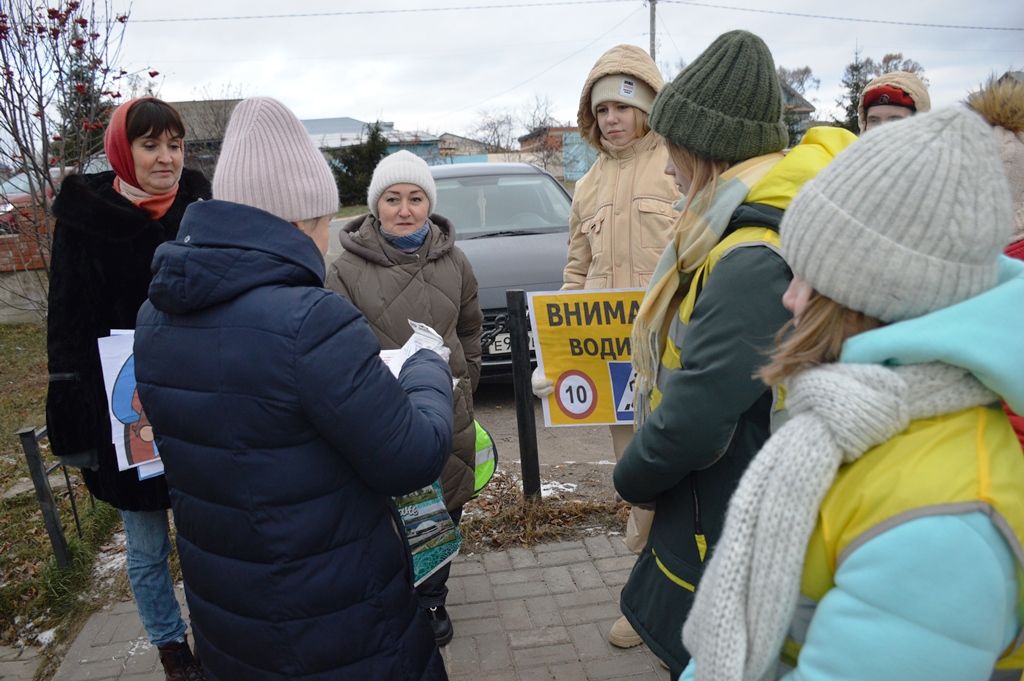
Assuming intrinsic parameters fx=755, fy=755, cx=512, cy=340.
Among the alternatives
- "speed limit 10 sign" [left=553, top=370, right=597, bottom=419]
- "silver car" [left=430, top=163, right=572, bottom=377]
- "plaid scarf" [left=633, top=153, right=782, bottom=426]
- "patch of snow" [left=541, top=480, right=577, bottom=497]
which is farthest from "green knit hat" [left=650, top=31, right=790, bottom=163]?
"silver car" [left=430, top=163, right=572, bottom=377]

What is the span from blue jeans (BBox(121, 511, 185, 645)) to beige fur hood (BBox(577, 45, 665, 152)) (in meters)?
2.45

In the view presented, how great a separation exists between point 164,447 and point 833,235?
1.49 metres

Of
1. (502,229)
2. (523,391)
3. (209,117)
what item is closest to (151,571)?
(523,391)

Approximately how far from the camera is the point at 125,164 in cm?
280

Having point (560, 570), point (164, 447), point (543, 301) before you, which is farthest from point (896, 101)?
point (164, 447)

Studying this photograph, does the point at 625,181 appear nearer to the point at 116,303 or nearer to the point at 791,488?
the point at 116,303

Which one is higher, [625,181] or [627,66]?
[627,66]

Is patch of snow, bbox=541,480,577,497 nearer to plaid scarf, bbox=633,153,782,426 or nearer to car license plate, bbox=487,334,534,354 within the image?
car license plate, bbox=487,334,534,354

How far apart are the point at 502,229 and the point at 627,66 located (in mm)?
3902

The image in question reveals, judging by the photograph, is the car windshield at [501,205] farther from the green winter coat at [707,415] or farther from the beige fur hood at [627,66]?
the green winter coat at [707,415]

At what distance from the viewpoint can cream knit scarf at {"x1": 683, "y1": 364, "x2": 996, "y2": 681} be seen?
3.42ft

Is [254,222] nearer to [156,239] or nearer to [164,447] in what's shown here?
[164,447]

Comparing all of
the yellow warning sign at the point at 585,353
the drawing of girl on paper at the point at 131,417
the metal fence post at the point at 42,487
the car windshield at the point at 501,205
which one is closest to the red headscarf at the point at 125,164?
the drawing of girl on paper at the point at 131,417

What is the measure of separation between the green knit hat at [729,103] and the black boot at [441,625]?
7.22 ft
